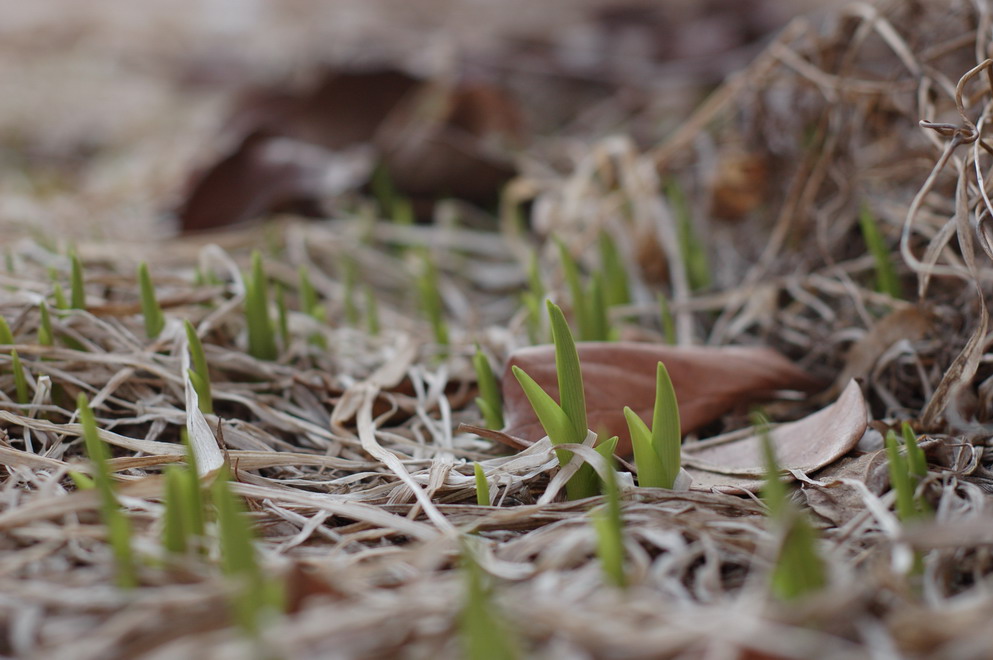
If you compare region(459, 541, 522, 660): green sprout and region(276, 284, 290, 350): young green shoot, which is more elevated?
region(276, 284, 290, 350): young green shoot

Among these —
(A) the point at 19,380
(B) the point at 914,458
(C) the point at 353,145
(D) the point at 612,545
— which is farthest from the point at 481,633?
(C) the point at 353,145

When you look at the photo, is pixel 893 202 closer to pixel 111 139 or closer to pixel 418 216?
pixel 418 216

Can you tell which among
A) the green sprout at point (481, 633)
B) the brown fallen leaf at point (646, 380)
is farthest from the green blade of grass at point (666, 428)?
the green sprout at point (481, 633)

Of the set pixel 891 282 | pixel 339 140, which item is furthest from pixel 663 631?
pixel 339 140

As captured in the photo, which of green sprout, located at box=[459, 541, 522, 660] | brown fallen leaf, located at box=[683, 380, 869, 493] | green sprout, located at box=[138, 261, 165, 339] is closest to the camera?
green sprout, located at box=[459, 541, 522, 660]

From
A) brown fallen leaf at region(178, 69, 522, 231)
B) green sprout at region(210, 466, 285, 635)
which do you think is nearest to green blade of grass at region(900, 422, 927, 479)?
green sprout at region(210, 466, 285, 635)

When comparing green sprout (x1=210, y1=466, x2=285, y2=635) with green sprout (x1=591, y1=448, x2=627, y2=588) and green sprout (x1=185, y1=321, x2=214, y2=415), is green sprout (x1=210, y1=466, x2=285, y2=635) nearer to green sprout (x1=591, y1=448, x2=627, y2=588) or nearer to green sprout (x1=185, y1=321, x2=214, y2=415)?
green sprout (x1=591, y1=448, x2=627, y2=588)

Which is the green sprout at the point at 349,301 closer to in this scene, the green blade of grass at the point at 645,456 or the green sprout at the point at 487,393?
the green sprout at the point at 487,393

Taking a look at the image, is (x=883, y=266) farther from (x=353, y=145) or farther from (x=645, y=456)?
(x=353, y=145)
